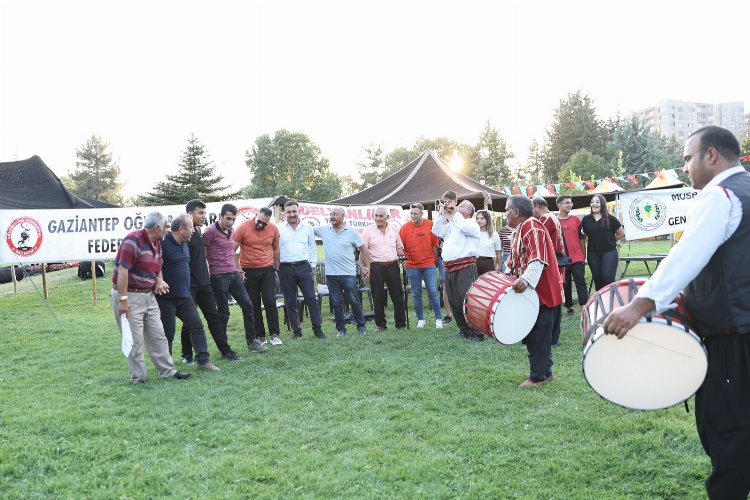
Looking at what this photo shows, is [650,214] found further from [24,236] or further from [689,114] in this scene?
[689,114]

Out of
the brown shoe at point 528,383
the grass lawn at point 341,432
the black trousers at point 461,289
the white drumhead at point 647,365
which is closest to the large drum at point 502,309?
the brown shoe at point 528,383

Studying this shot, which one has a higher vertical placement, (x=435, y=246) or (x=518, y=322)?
(x=435, y=246)

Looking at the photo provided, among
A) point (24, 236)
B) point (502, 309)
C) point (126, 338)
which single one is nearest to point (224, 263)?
point (126, 338)

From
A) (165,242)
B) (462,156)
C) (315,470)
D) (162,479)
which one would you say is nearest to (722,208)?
(315,470)

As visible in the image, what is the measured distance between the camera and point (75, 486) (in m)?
3.50

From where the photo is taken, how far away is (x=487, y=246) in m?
8.68

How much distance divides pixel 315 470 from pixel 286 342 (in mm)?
4560

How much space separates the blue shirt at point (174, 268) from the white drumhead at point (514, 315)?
3558 millimetres

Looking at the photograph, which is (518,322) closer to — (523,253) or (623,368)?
(523,253)

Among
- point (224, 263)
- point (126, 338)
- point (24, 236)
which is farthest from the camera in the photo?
point (24, 236)

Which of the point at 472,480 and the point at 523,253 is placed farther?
the point at 523,253

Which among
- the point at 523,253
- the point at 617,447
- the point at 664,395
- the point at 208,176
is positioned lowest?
the point at 617,447

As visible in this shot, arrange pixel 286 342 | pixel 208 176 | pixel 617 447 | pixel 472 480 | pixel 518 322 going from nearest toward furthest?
pixel 472 480 → pixel 617 447 → pixel 518 322 → pixel 286 342 → pixel 208 176

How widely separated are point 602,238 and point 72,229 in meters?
10.2
